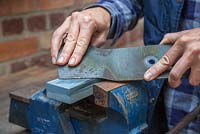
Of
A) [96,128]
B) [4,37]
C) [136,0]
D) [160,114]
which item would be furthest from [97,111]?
[4,37]

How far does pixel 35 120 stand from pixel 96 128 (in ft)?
0.50

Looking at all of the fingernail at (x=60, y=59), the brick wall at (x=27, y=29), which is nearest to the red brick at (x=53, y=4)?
the brick wall at (x=27, y=29)

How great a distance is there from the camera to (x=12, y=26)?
60.1 inches

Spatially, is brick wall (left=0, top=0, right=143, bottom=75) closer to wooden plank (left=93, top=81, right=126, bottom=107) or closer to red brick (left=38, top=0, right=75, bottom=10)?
red brick (left=38, top=0, right=75, bottom=10)

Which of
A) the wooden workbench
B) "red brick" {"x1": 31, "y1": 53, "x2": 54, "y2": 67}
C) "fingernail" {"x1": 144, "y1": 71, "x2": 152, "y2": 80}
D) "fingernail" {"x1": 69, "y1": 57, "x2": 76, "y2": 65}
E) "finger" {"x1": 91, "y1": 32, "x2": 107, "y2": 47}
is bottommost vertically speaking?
the wooden workbench

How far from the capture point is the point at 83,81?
0.80 meters

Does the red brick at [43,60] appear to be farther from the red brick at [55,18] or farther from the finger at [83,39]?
the finger at [83,39]

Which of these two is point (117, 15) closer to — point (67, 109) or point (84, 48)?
point (84, 48)

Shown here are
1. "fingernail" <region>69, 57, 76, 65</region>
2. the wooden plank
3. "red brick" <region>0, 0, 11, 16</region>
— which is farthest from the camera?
"red brick" <region>0, 0, 11, 16</region>

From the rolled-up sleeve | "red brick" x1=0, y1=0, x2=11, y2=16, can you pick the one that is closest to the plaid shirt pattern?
the rolled-up sleeve

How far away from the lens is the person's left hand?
30.8 inches

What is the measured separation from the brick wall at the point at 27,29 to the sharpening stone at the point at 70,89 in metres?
0.75

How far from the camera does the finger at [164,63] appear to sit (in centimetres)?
80

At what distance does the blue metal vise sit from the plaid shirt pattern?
0.76ft
